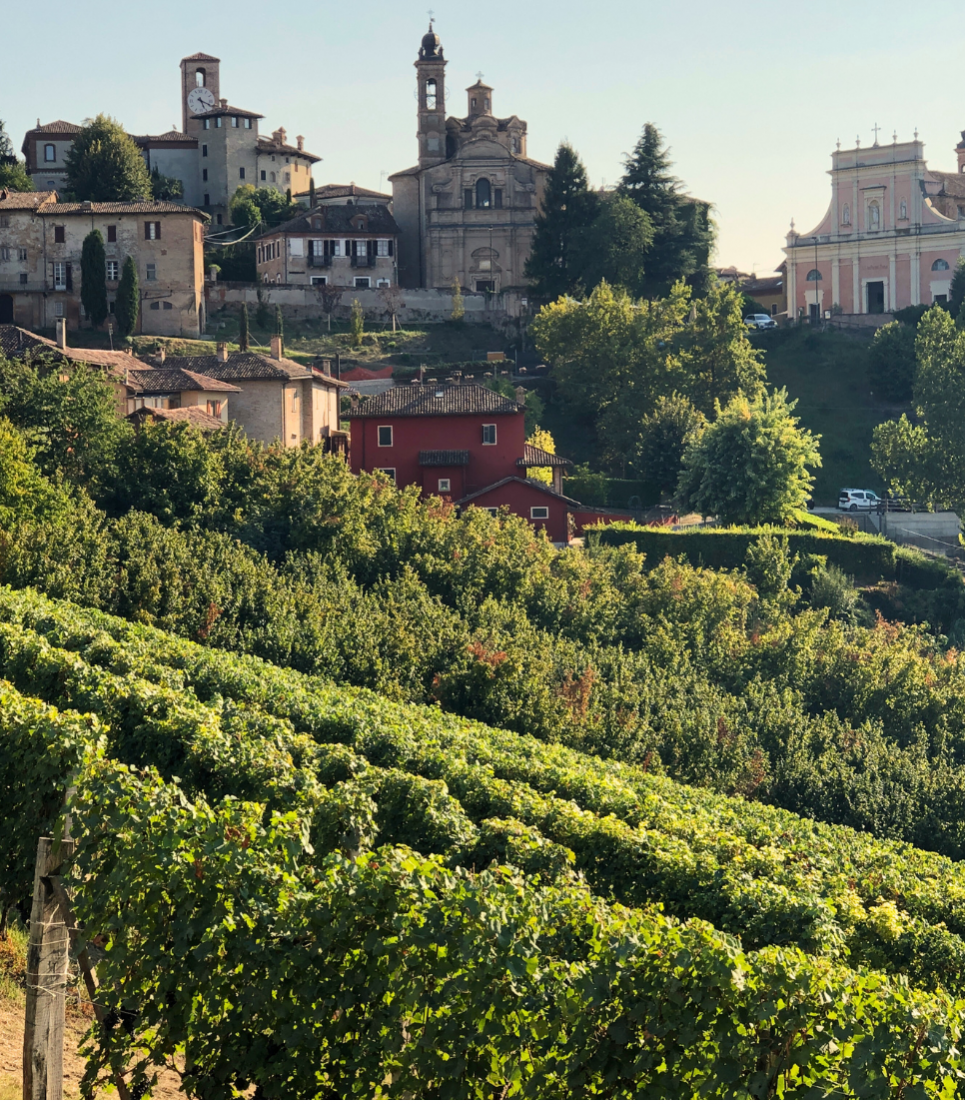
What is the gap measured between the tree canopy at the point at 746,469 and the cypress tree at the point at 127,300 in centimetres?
3133

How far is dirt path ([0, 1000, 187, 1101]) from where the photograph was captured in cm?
919

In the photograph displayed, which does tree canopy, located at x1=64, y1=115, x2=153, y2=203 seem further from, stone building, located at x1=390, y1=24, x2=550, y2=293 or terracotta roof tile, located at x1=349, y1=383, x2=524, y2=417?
terracotta roof tile, located at x1=349, y1=383, x2=524, y2=417

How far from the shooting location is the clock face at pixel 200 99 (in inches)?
3681

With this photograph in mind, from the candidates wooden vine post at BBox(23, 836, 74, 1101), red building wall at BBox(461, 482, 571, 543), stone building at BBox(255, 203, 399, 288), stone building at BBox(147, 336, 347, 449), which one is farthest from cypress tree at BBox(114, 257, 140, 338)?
wooden vine post at BBox(23, 836, 74, 1101)

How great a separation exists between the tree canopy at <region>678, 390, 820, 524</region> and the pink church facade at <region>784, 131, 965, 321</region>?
3027 cm

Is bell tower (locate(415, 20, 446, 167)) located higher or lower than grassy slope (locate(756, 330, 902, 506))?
higher

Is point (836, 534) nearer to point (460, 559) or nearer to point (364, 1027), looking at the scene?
point (460, 559)

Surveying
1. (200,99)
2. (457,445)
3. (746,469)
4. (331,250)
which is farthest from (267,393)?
(200,99)

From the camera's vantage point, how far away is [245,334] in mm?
61125

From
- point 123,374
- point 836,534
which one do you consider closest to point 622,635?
point 836,534

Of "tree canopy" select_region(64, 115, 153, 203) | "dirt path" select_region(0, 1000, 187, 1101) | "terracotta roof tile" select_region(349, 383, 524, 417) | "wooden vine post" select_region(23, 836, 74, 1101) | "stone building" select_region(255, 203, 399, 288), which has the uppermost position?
"tree canopy" select_region(64, 115, 153, 203)

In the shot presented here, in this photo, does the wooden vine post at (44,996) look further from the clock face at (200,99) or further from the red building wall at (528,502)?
the clock face at (200,99)

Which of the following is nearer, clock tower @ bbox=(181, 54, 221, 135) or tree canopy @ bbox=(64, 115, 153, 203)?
tree canopy @ bbox=(64, 115, 153, 203)

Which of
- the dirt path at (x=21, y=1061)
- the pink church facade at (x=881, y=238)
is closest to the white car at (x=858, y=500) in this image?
the pink church facade at (x=881, y=238)
